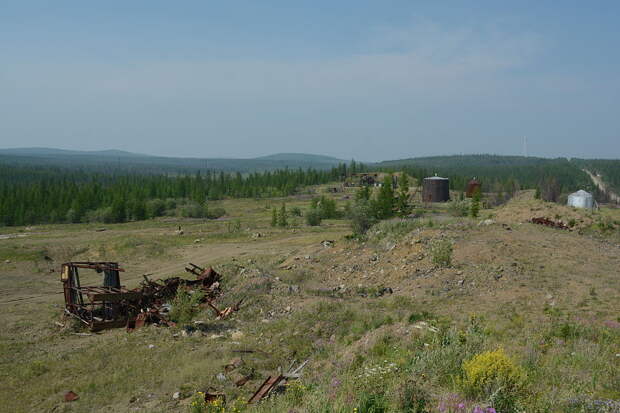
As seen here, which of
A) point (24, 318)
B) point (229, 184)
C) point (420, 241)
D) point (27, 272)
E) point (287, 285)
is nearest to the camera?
point (287, 285)

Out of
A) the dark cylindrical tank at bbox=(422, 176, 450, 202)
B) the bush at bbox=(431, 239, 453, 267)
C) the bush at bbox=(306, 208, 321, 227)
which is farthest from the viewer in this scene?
the dark cylindrical tank at bbox=(422, 176, 450, 202)

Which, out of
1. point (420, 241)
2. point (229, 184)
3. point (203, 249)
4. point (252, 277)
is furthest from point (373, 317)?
point (229, 184)

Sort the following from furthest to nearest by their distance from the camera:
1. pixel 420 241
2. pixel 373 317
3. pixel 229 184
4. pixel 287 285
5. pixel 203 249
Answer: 1. pixel 229 184
2. pixel 203 249
3. pixel 420 241
4. pixel 287 285
5. pixel 373 317

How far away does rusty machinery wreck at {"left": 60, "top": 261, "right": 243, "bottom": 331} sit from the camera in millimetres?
16984

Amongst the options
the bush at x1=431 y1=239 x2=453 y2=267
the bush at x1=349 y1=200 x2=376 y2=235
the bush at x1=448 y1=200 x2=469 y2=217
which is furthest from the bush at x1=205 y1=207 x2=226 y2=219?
the bush at x1=431 y1=239 x2=453 y2=267

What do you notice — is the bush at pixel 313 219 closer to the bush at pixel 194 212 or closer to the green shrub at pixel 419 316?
the bush at pixel 194 212

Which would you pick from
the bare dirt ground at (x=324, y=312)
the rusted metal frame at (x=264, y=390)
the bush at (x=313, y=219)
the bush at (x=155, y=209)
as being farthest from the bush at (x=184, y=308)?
the bush at (x=155, y=209)

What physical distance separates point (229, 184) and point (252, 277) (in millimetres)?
110041

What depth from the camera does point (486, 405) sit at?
18.2 ft

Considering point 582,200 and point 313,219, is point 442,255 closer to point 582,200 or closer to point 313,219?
point 582,200

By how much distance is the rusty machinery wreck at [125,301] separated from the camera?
16984mm

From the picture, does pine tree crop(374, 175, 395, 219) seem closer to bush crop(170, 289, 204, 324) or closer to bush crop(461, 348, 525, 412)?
bush crop(170, 289, 204, 324)

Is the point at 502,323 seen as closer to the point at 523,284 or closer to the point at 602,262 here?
the point at 523,284

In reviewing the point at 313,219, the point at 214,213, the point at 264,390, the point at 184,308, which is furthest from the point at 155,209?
the point at 264,390
